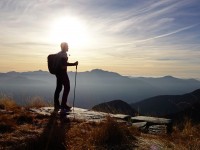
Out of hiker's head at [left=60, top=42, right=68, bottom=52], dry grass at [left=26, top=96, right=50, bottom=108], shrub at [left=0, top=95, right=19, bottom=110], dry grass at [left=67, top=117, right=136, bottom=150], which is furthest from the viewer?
dry grass at [left=26, top=96, right=50, bottom=108]

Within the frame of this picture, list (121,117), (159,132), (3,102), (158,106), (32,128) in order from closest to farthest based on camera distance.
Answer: (32,128) < (159,132) < (121,117) < (3,102) < (158,106)

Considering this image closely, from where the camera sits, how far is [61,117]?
10250 millimetres

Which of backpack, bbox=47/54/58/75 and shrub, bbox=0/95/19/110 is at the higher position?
backpack, bbox=47/54/58/75

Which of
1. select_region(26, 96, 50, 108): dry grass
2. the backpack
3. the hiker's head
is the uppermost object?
the hiker's head

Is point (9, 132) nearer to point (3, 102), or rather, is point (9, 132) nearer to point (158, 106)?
point (3, 102)

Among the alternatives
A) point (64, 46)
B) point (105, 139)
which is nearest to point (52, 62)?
Result: point (64, 46)

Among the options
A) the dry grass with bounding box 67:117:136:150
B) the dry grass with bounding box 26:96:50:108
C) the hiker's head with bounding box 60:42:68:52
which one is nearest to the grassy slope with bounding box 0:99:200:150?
the dry grass with bounding box 67:117:136:150

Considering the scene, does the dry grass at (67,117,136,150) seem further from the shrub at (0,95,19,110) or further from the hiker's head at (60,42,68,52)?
the shrub at (0,95,19,110)

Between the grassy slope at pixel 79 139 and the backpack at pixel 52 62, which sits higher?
A: the backpack at pixel 52 62

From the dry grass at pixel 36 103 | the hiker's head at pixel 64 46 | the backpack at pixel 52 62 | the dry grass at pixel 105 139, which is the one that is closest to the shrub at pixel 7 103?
the dry grass at pixel 36 103

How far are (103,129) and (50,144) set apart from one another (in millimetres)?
1217

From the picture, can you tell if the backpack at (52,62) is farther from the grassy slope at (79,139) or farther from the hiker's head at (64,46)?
the grassy slope at (79,139)

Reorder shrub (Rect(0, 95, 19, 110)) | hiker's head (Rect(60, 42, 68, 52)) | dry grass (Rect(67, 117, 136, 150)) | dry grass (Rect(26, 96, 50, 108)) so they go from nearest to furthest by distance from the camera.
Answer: dry grass (Rect(67, 117, 136, 150)), hiker's head (Rect(60, 42, 68, 52)), shrub (Rect(0, 95, 19, 110)), dry grass (Rect(26, 96, 50, 108))

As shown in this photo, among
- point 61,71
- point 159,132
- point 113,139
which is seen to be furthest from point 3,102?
point 113,139
